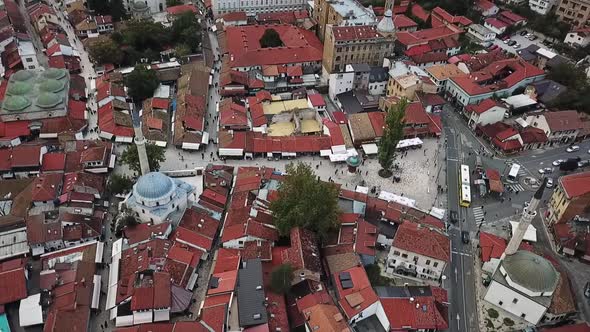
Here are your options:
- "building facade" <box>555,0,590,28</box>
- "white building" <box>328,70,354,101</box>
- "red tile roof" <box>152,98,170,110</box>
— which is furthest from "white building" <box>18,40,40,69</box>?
"building facade" <box>555,0,590,28</box>

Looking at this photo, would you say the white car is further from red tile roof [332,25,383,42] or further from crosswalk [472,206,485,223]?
red tile roof [332,25,383,42]

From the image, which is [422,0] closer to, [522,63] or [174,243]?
[522,63]

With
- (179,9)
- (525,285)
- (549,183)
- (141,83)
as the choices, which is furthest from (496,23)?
(141,83)

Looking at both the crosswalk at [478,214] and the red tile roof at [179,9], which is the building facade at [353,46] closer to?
the red tile roof at [179,9]

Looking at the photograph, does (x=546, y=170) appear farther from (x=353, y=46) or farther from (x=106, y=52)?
(x=106, y=52)

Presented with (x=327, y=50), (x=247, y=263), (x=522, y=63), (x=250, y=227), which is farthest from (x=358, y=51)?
(x=247, y=263)
